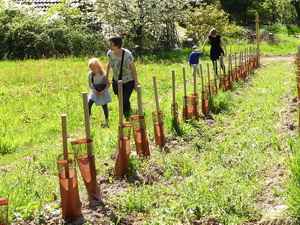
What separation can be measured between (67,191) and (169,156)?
8.68 ft

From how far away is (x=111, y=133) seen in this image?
10070mm

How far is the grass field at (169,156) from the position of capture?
6.23 metres

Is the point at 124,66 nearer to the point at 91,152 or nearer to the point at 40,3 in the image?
the point at 91,152

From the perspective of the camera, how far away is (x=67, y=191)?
595cm

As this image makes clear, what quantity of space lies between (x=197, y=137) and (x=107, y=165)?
2.31 m

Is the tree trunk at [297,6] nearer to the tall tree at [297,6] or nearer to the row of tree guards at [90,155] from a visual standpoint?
the tall tree at [297,6]

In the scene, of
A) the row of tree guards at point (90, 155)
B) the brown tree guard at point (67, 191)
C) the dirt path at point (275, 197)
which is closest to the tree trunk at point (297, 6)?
the row of tree guards at point (90, 155)

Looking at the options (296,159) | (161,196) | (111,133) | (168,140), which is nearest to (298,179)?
(296,159)

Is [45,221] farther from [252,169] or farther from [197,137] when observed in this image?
[197,137]

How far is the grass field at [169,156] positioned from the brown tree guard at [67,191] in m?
0.41

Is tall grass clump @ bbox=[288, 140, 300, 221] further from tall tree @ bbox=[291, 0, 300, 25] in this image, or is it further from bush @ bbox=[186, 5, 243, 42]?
tall tree @ bbox=[291, 0, 300, 25]

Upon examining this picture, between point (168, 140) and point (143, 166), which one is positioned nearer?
point (143, 166)

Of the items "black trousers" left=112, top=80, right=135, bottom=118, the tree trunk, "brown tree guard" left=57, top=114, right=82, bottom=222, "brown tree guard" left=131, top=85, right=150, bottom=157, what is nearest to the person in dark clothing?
"black trousers" left=112, top=80, right=135, bottom=118

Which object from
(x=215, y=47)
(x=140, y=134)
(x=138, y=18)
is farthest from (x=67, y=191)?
(x=138, y=18)
